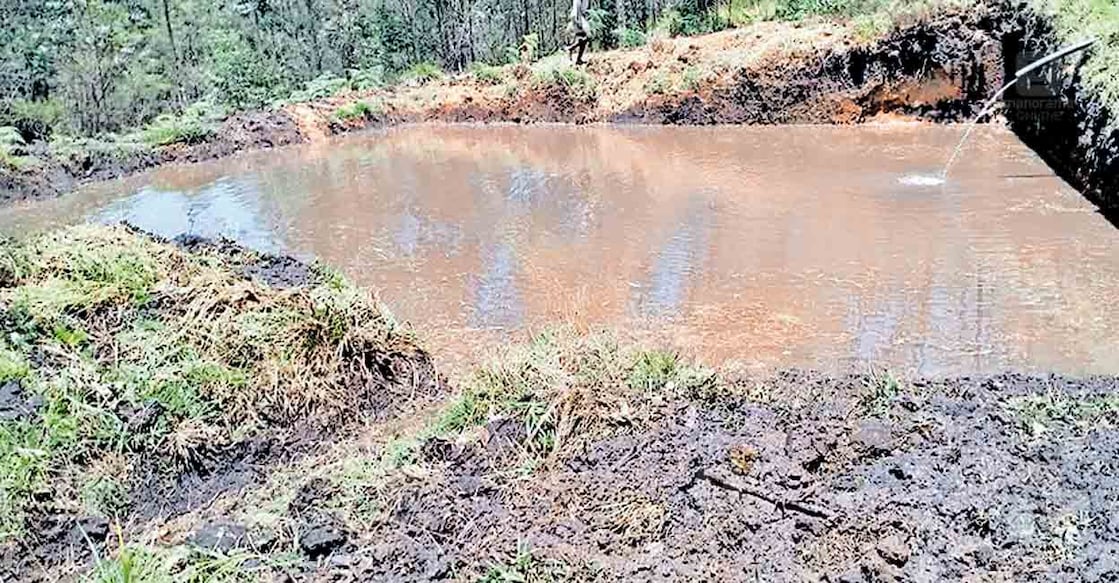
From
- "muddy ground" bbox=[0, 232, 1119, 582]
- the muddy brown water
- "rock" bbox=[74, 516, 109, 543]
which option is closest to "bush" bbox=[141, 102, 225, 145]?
the muddy brown water

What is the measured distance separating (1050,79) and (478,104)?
1106cm

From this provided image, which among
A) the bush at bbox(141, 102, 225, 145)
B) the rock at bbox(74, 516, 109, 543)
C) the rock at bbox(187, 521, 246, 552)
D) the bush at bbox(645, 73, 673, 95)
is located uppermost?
the bush at bbox(645, 73, 673, 95)

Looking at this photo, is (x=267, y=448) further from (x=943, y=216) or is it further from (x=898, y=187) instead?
(x=898, y=187)

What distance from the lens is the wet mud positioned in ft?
10.9

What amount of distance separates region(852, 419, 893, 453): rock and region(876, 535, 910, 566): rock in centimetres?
73

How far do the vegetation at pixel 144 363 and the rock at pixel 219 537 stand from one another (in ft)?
3.23

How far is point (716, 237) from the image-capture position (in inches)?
355

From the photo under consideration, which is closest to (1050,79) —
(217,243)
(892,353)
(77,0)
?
(892,353)

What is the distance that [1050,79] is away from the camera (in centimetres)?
1109

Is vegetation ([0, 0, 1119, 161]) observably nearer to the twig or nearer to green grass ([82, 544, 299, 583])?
the twig

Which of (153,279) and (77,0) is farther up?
(77,0)

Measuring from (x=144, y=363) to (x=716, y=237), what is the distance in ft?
18.5

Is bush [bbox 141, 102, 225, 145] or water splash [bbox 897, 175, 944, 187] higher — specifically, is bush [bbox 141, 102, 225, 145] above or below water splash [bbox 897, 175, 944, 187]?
above

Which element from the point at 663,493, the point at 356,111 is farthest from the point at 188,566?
the point at 356,111
